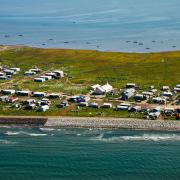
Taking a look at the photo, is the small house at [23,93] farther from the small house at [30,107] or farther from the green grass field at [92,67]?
the small house at [30,107]

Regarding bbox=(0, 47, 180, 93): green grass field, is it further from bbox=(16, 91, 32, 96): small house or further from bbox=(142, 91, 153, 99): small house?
bbox=(142, 91, 153, 99): small house

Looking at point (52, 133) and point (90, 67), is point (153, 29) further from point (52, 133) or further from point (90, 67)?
point (52, 133)

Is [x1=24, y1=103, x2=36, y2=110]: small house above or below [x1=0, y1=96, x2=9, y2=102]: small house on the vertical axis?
below

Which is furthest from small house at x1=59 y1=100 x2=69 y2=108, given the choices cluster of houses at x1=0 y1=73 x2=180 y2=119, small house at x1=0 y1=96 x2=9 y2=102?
small house at x1=0 y1=96 x2=9 y2=102

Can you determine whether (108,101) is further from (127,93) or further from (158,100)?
(158,100)

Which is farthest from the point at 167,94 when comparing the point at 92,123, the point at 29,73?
the point at 29,73

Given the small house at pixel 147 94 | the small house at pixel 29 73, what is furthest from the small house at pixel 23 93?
the small house at pixel 147 94
